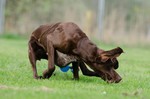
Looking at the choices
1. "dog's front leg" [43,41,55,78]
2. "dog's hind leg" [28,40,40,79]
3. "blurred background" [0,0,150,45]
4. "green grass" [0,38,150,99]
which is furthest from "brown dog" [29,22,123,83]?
"blurred background" [0,0,150,45]

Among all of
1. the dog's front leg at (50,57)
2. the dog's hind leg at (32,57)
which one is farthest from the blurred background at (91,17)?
the dog's front leg at (50,57)

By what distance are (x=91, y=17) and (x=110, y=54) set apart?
17.2 m

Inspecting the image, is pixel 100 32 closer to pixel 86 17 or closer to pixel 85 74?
pixel 86 17

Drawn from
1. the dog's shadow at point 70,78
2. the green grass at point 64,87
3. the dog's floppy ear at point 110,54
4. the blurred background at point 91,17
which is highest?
the dog's floppy ear at point 110,54

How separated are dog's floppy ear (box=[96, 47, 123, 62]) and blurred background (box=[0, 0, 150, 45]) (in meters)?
15.6

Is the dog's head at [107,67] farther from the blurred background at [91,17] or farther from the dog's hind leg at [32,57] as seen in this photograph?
the blurred background at [91,17]

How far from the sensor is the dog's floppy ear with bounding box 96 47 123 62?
781cm

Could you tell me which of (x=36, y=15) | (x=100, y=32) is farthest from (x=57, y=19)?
(x=100, y=32)

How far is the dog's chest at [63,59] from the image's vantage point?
8.47m

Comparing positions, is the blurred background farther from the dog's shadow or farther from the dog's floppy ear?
the dog's floppy ear

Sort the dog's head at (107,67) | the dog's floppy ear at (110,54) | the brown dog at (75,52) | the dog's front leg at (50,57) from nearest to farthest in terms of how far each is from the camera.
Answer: the dog's floppy ear at (110,54) < the dog's head at (107,67) < the brown dog at (75,52) < the dog's front leg at (50,57)

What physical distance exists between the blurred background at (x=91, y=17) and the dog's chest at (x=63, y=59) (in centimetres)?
1516

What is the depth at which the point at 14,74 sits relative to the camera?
916cm

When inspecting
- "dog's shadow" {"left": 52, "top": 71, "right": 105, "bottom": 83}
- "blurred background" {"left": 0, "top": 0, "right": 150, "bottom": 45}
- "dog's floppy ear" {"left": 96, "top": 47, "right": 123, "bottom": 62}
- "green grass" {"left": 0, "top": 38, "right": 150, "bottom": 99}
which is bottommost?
"blurred background" {"left": 0, "top": 0, "right": 150, "bottom": 45}
